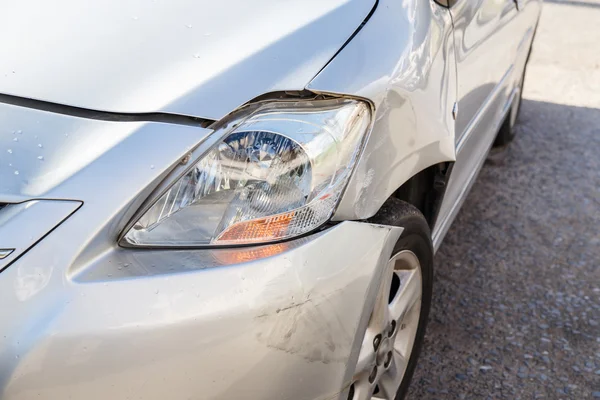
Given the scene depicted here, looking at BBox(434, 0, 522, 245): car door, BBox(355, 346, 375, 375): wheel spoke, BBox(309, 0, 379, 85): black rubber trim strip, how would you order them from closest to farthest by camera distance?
1. BBox(309, 0, 379, 85): black rubber trim strip
2. BBox(355, 346, 375, 375): wheel spoke
3. BBox(434, 0, 522, 245): car door

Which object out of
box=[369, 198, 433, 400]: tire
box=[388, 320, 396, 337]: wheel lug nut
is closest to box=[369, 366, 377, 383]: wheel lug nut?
box=[388, 320, 396, 337]: wheel lug nut

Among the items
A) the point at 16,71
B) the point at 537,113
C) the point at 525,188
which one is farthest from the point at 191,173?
the point at 537,113

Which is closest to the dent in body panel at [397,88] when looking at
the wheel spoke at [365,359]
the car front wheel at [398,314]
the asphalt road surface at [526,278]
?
the car front wheel at [398,314]

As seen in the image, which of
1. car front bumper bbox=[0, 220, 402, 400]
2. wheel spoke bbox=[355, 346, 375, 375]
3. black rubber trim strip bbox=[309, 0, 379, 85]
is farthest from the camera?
wheel spoke bbox=[355, 346, 375, 375]

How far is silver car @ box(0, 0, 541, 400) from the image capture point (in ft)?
3.61

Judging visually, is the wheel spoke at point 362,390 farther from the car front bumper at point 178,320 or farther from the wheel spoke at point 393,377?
the car front bumper at point 178,320

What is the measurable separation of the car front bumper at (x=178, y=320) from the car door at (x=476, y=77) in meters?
0.88

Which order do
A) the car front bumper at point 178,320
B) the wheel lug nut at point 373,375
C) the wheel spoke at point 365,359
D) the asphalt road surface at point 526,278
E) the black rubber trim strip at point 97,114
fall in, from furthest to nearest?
the asphalt road surface at point 526,278 < the wheel lug nut at point 373,375 < the wheel spoke at point 365,359 < the black rubber trim strip at point 97,114 < the car front bumper at point 178,320

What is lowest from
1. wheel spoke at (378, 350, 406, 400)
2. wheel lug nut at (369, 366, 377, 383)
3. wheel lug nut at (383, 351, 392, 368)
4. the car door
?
wheel spoke at (378, 350, 406, 400)

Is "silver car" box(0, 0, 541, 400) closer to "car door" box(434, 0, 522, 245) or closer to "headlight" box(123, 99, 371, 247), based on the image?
"headlight" box(123, 99, 371, 247)

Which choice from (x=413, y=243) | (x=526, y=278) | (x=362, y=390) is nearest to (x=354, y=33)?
(x=413, y=243)

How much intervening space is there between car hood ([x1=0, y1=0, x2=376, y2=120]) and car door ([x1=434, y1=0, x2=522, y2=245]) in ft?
1.80

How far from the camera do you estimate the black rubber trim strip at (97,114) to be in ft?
4.10

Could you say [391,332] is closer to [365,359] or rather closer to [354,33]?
[365,359]
